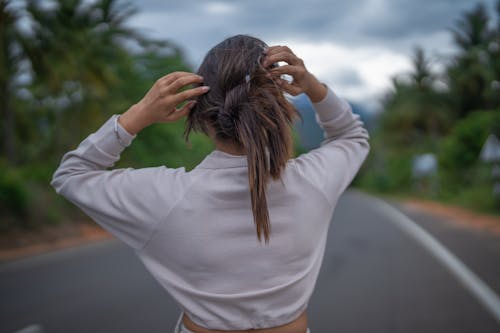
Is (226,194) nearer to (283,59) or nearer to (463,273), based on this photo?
(283,59)

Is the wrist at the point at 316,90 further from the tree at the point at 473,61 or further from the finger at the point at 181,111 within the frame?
the tree at the point at 473,61

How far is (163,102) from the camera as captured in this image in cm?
121

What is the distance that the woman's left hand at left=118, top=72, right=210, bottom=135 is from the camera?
118 centimetres

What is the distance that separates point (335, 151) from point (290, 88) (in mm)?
223

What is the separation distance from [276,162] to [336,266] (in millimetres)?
7067

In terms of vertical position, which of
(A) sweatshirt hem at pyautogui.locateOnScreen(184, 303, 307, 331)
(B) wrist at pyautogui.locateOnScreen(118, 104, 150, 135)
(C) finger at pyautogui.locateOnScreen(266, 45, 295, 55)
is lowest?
(A) sweatshirt hem at pyautogui.locateOnScreen(184, 303, 307, 331)

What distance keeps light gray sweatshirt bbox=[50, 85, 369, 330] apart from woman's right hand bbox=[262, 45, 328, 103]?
0.20 m

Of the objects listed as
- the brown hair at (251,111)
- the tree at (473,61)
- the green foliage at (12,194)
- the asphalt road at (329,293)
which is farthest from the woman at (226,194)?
→ the tree at (473,61)

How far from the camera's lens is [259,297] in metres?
1.26

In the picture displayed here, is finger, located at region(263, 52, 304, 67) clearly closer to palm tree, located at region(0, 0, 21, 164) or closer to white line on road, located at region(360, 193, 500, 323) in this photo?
white line on road, located at region(360, 193, 500, 323)

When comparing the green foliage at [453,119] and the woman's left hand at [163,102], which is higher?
the woman's left hand at [163,102]

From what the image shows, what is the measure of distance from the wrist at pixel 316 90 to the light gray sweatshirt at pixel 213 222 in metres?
0.20

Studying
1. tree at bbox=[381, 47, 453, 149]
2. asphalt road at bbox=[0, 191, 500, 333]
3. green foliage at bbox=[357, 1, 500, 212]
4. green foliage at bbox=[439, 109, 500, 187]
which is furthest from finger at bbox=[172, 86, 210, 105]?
tree at bbox=[381, 47, 453, 149]

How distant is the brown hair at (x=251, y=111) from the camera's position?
118 centimetres
